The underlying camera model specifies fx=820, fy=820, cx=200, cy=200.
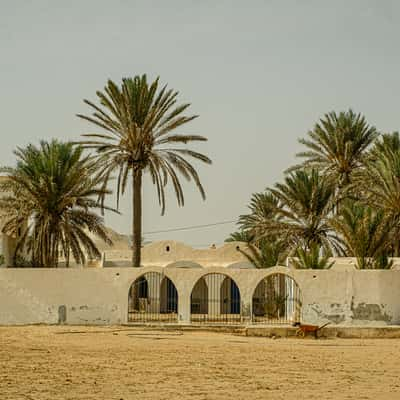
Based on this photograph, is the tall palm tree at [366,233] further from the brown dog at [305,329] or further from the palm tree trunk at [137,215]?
the palm tree trunk at [137,215]

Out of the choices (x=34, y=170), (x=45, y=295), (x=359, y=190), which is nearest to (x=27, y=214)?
(x=34, y=170)

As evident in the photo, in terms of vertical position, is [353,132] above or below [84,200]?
above

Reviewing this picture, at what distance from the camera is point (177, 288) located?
28000 millimetres

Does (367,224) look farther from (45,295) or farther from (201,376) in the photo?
(201,376)

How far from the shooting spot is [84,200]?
32.4 m

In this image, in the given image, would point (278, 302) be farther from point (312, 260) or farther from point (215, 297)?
point (215, 297)

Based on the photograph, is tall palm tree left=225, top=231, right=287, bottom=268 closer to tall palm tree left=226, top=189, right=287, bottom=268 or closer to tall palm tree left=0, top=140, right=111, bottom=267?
tall palm tree left=226, top=189, right=287, bottom=268

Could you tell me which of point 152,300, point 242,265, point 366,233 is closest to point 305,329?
point 366,233

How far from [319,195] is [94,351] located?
2000 centimetres

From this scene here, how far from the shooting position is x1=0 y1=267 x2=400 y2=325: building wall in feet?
91.2

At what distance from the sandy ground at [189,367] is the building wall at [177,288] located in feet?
8.40

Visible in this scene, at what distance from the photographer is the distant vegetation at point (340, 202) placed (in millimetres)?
31703

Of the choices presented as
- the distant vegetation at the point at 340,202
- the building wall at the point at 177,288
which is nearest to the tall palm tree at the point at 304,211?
the distant vegetation at the point at 340,202

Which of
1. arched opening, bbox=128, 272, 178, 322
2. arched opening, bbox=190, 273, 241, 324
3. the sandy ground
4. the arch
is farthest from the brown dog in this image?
the arch
